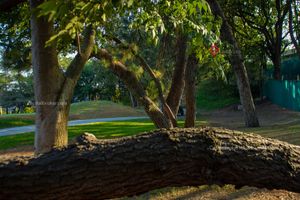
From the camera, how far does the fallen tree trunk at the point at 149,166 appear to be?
2.91 meters

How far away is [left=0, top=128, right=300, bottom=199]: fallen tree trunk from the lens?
291cm

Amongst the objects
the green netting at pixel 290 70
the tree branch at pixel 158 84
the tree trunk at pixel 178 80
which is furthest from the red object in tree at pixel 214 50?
the green netting at pixel 290 70

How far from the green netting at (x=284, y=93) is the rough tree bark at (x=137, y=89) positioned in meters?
17.5

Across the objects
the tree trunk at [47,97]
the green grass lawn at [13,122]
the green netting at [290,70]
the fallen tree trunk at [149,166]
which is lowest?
the green grass lawn at [13,122]

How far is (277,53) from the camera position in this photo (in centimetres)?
3366

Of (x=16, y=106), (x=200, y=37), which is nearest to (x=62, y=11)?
(x=200, y=37)

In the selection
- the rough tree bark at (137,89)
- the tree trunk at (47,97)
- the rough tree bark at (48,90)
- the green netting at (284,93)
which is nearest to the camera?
the rough tree bark at (48,90)

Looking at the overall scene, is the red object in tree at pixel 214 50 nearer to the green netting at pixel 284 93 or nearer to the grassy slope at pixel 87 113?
the green netting at pixel 284 93

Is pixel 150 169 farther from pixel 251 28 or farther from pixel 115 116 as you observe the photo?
pixel 251 28

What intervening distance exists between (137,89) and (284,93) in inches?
835

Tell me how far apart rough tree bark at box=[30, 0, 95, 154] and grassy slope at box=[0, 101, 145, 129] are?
70.9ft

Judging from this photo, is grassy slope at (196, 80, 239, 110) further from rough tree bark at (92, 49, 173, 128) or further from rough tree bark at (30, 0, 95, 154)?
rough tree bark at (30, 0, 95, 154)

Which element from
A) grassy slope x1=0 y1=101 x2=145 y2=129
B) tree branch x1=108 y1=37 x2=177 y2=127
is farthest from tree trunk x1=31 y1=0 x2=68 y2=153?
grassy slope x1=0 y1=101 x2=145 y2=129

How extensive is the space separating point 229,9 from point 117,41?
67.1 ft
